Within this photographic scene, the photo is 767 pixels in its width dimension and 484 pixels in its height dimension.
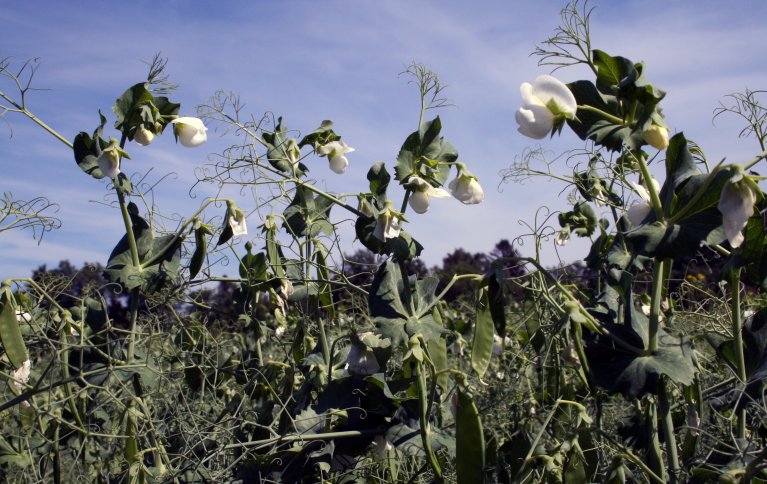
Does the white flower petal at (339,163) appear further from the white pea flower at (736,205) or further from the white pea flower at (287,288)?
the white pea flower at (736,205)

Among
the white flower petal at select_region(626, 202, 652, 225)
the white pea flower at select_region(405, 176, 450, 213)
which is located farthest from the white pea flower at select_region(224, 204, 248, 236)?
the white flower petal at select_region(626, 202, 652, 225)

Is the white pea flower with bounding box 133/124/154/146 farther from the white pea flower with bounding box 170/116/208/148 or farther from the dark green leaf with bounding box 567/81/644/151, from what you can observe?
the dark green leaf with bounding box 567/81/644/151

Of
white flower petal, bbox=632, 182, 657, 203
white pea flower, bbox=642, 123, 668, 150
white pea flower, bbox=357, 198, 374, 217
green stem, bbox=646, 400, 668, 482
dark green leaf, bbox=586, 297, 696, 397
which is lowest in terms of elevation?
green stem, bbox=646, 400, 668, 482

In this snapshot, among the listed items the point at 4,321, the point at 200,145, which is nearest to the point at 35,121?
the point at 200,145

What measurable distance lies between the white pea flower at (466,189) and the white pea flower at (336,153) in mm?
468

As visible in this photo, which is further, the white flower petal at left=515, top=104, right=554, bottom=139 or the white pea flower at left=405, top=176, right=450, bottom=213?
the white pea flower at left=405, top=176, right=450, bottom=213

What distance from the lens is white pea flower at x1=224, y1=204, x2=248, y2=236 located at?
6.15 ft

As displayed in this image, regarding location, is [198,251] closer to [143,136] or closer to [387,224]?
[143,136]

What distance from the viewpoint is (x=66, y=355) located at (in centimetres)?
198

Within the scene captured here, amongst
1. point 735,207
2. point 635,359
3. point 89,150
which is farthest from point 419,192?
point 89,150

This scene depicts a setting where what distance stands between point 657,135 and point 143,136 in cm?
128

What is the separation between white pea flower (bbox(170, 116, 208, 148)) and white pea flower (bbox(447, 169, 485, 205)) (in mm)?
702

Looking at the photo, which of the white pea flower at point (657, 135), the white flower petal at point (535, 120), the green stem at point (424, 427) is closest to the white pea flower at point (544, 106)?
the white flower petal at point (535, 120)

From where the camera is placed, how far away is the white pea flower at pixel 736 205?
1122mm
